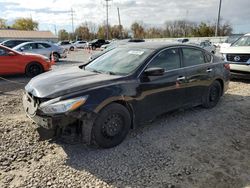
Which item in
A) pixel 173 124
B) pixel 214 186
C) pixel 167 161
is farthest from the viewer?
pixel 173 124

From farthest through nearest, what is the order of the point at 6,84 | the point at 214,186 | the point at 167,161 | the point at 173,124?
the point at 6,84, the point at 173,124, the point at 167,161, the point at 214,186

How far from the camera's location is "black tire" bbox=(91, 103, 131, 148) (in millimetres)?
3598

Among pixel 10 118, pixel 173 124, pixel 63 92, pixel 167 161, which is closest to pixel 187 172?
pixel 167 161

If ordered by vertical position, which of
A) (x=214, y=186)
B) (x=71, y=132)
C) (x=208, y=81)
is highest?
(x=208, y=81)

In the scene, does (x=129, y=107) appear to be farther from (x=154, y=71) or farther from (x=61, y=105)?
(x=61, y=105)

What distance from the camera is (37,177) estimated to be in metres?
3.12

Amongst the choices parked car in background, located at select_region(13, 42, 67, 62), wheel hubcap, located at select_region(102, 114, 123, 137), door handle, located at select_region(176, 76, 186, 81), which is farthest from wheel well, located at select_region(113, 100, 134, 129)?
parked car in background, located at select_region(13, 42, 67, 62)

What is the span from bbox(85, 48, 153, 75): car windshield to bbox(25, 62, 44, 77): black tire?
5.80 metres

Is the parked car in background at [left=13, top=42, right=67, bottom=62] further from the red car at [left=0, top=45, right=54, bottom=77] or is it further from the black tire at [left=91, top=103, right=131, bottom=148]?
the black tire at [left=91, top=103, right=131, bottom=148]

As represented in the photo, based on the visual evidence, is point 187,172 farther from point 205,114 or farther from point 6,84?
point 6,84

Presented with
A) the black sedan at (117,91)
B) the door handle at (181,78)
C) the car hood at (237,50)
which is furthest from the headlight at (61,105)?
the car hood at (237,50)

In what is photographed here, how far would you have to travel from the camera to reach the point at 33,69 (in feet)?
33.1

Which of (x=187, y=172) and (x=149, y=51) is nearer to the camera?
(x=187, y=172)

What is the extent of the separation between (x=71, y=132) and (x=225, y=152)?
2345mm
